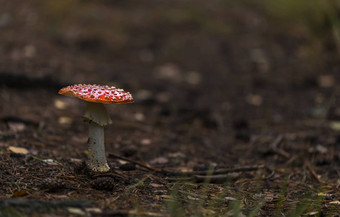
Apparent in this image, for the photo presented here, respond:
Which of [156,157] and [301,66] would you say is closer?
[156,157]

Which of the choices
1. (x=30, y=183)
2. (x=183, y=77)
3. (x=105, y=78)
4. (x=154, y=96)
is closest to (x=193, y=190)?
(x=30, y=183)

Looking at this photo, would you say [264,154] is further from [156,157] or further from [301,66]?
[301,66]

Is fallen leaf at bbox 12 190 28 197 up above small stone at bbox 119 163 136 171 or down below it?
below

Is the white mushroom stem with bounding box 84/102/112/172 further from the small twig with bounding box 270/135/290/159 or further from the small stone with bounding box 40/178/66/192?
the small twig with bounding box 270/135/290/159

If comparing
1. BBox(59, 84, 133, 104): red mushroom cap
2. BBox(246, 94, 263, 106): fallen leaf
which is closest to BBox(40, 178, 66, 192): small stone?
BBox(59, 84, 133, 104): red mushroom cap

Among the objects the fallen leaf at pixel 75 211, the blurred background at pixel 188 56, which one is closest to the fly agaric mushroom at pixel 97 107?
the fallen leaf at pixel 75 211

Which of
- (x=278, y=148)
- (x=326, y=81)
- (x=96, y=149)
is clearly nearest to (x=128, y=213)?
(x=96, y=149)
